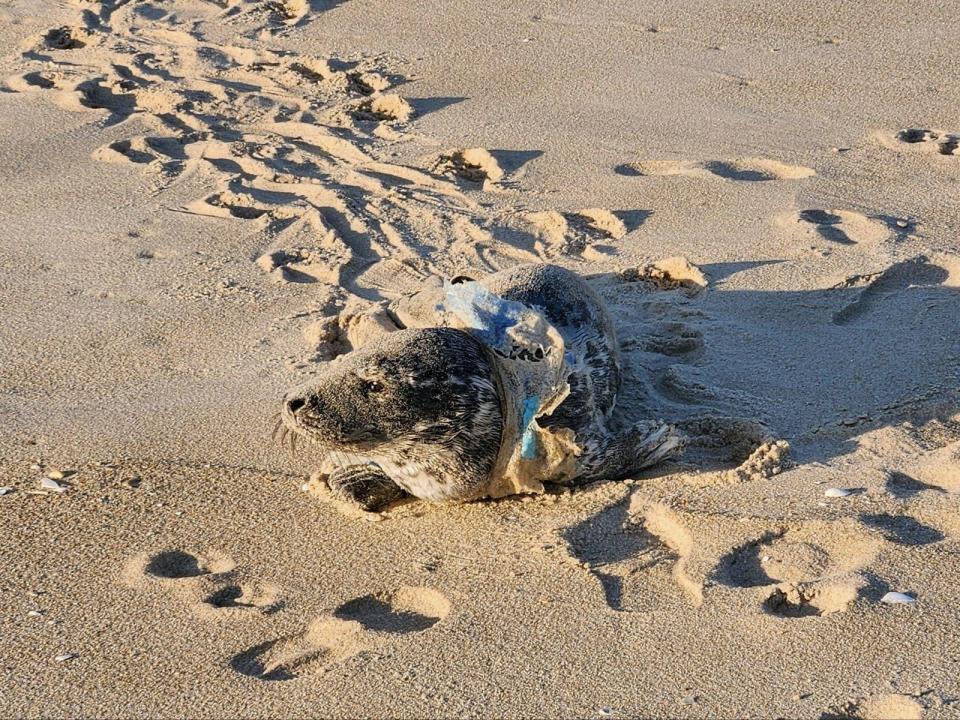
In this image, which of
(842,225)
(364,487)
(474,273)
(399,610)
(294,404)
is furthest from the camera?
(842,225)

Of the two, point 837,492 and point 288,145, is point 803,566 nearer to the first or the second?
point 837,492

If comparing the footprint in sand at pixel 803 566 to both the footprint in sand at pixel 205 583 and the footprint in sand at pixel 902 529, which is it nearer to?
the footprint in sand at pixel 902 529

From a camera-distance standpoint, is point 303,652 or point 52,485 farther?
point 52,485

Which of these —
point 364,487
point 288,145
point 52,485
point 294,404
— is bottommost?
point 52,485

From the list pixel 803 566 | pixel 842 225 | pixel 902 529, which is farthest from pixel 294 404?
pixel 842 225

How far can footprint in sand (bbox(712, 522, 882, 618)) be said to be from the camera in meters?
3.05

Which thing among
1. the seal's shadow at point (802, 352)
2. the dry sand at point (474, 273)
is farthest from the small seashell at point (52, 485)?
the seal's shadow at point (802, 352)

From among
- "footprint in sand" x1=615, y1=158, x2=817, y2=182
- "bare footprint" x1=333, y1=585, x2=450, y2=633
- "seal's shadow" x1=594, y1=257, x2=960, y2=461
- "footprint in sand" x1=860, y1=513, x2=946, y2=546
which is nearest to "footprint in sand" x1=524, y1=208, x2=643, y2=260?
"seal's shadow" x1=594, y1=257, x2=960, y2=461

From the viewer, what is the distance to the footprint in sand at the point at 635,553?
10.2 feet

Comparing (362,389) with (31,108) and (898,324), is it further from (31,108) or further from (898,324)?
(31,108)

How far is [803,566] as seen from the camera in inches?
126

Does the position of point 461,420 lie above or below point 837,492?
above

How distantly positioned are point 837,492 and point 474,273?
6.70 feet

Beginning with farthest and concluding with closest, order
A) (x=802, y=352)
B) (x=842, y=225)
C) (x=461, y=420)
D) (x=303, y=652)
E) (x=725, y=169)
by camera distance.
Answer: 1. (x=725, y=169)
2. (x=842, y=225)
3. (x=802, y=352)
4. (x=461, y=420)
5. (x=303, y=652)
